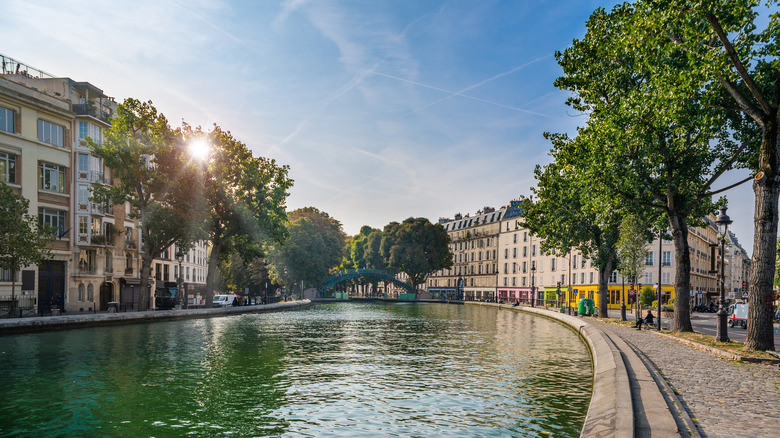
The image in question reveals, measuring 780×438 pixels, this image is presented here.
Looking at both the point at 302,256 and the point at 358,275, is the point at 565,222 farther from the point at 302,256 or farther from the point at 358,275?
the point at 358,275

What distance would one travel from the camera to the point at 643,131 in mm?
22797

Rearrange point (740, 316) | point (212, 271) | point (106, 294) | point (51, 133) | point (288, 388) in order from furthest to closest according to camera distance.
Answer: point (212, 271)
point (106, 294)
point (51, 133)
point (740, 316)
point (288, 388)

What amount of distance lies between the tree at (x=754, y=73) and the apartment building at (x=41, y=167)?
126ft

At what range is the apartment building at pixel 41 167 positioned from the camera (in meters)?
38.3

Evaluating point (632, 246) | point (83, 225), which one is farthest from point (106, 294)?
point (632, 246)

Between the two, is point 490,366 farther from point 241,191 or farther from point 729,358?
point 241,191

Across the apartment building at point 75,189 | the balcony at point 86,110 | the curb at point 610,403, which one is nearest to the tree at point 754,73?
the curb at point 610,403

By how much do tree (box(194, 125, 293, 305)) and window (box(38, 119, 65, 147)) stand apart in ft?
31.3

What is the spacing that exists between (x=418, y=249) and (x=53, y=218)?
72.1 m

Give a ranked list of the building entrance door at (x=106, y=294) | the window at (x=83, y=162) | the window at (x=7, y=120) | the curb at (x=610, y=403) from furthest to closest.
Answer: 1. the building entrance door at (x=106, y=294)
2. the window at (x=83, y=162)
3. the window at (x=7, y=120)
4. the curb at (x=610, y=403)

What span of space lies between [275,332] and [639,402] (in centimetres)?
2441

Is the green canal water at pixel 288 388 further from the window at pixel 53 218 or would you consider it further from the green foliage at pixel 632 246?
the window at pixel 53 218

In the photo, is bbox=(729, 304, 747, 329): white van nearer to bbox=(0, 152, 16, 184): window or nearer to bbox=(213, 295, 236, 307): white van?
bbox=(213, 295, 236, 307): white van

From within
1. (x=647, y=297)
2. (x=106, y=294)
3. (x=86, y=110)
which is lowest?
(x=647, y=297)
